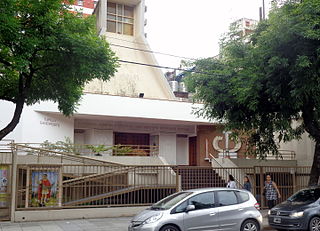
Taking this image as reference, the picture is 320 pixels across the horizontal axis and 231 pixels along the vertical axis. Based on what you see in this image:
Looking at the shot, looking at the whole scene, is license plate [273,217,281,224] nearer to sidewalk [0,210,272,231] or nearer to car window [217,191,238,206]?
sidewalk [0,210,272,231]

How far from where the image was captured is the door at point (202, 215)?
1060cm

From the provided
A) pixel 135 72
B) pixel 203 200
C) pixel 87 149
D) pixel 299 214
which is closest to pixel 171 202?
pixel 203 200

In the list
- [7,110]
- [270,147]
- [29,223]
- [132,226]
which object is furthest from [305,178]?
[7,110]

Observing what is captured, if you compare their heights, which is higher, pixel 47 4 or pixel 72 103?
pixel 47 4

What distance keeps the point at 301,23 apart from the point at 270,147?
6310mm

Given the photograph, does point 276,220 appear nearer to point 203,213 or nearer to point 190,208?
point 203,213

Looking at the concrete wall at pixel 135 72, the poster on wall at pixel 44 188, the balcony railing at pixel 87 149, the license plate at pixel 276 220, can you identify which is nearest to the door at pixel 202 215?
the license plate at pixel 276 220

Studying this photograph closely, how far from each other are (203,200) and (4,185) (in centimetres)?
809

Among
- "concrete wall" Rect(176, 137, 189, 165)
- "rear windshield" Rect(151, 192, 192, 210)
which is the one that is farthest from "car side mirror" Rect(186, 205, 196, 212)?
"concrete wall" Rect(176, 137, 189, 165)

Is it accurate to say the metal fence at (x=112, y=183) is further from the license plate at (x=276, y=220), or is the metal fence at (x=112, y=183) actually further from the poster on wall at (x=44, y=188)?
the license plate at (x=276, y=220)

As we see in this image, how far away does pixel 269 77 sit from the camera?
546 inches

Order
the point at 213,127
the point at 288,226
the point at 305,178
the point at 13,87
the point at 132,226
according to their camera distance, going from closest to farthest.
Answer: the point at 132,226, the point at 288,226, the point at 13,87, the point at 305,178, the point at 213,127

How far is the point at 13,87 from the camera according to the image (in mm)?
13281

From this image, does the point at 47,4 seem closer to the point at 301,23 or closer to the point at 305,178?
the point at 301,23
